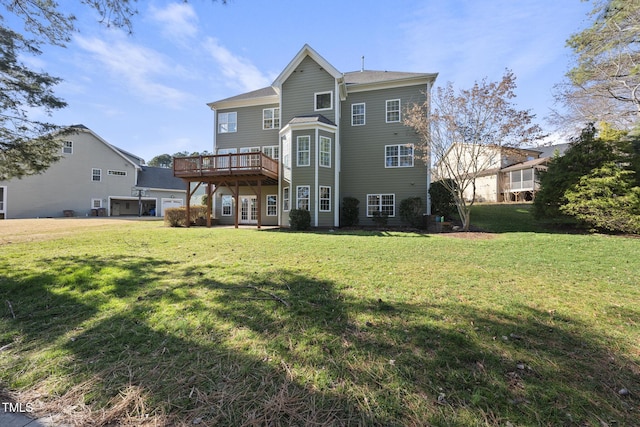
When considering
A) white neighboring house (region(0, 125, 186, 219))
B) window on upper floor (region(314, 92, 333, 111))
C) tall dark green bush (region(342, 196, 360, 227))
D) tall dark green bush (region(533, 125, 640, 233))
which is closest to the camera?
tall dark green bush (region(533, 125, 640, 233))

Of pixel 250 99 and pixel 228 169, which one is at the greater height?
pixel 250 99

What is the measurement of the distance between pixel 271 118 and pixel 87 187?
72.9ft

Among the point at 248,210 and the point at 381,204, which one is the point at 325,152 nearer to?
the point at 381,204

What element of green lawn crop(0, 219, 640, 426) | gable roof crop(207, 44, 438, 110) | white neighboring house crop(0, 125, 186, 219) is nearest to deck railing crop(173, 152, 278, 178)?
gable roof crop(207, 44, 438, 110)

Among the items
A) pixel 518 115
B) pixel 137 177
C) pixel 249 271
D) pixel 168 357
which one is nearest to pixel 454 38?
pixel 518 115

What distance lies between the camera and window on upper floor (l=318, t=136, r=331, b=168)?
48.7ft

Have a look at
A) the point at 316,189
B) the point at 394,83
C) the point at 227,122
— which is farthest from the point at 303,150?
the point at 227,122

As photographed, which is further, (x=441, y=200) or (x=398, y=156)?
(x=398, y=156)

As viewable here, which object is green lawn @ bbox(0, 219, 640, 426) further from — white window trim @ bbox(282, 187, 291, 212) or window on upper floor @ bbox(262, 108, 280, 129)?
window on upper floor @ bbox(262, 108, 280, 129)

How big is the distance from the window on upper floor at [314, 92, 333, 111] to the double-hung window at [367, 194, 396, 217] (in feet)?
19.6

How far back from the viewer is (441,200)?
1466cm

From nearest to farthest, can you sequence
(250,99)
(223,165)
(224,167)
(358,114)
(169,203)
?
1. (224,167)
2. (223,165)
3. (358,114)
4. (250,99)
5. (169,203)

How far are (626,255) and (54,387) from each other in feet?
35.8

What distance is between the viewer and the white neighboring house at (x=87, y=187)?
2362cm
